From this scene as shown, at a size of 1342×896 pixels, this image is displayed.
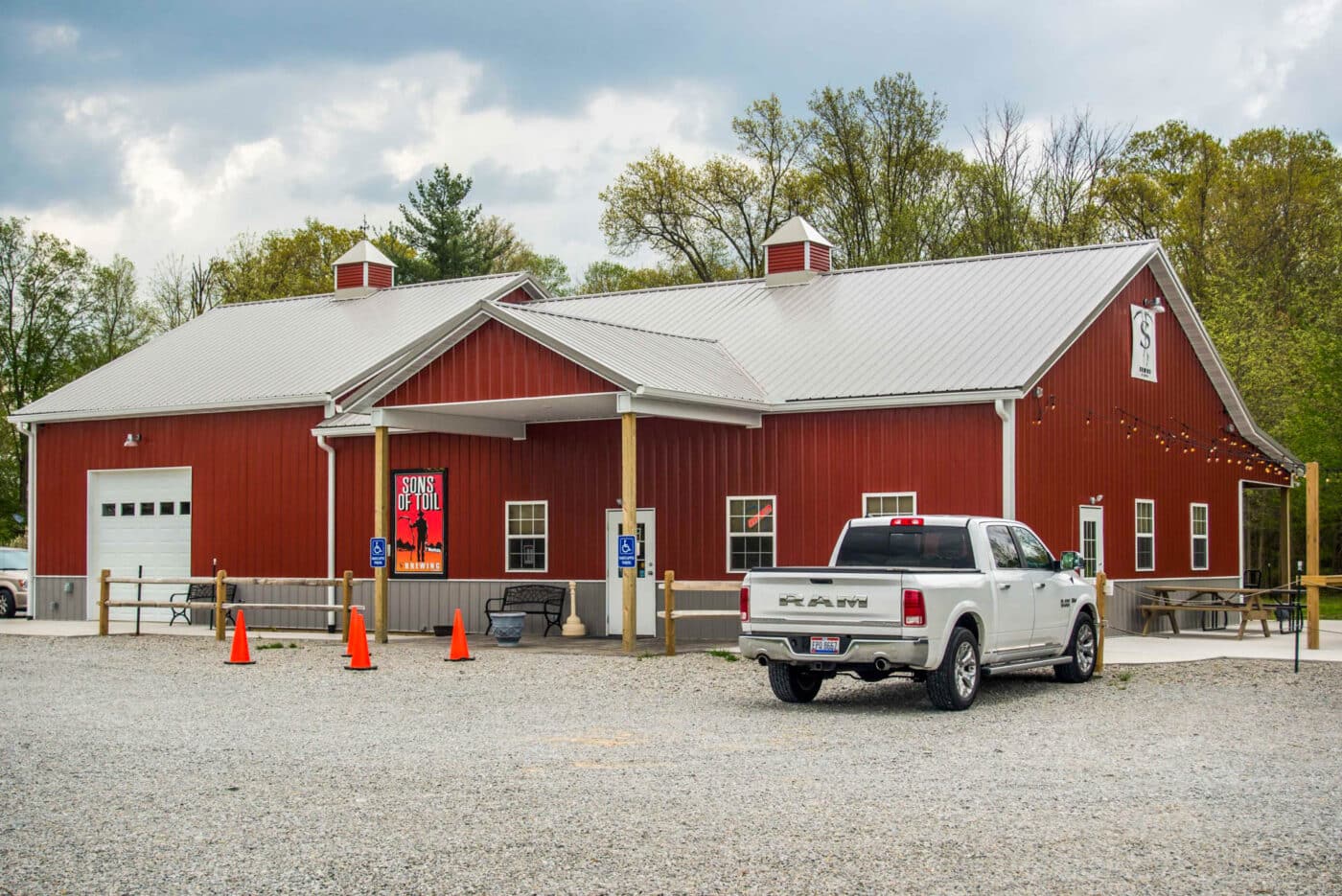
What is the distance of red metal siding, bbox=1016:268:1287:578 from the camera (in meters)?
21.3

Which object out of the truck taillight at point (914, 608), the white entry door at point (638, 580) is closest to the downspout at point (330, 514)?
the white entry door at point (638, 580)

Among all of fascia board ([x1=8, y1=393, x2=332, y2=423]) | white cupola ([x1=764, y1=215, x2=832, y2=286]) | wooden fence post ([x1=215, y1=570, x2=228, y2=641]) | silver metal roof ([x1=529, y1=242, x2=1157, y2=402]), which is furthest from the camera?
white cupola ([x1=764, y1=215, x2=832, y2=286])

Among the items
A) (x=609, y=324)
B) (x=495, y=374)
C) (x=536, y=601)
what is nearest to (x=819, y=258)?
(x=609, y=324)

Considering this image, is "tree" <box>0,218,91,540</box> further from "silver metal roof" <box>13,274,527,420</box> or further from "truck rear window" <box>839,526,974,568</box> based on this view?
"truck rear window" <box>839,526,974,568</box>

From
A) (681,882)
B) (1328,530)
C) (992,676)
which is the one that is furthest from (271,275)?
(681,882)

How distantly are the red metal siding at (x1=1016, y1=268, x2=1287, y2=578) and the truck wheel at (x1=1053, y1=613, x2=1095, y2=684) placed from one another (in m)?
4.12

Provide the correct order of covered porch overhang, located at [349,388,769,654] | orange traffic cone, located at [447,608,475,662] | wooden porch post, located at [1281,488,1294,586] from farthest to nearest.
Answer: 1. wooden porch post, located at [1281,488,1294,586]
2. covered porch overhang, located at [349,388,769,654]
3. orange traffic cone, located at [447,608,475,662]

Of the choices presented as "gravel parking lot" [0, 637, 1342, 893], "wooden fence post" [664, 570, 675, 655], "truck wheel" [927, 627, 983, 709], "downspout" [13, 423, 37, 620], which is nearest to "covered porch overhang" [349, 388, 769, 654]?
"wooden fence post" [664, 570, 675, 655]

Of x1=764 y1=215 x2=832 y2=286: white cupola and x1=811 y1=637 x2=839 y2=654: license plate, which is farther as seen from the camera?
x1=764 y1=215 x2=832 y2=286: white cupola

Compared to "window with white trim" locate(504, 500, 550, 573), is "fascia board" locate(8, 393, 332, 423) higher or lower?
higher

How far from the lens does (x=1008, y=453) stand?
2030cm

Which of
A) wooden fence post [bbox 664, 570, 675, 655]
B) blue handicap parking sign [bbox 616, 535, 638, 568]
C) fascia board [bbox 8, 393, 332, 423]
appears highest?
fascia board [bbox 8, 393, 332, 423]

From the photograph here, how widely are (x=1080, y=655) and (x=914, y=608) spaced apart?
3788mm

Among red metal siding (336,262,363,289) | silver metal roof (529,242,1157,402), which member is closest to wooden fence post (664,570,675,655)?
silver metal roof (529,242,1157,402)
